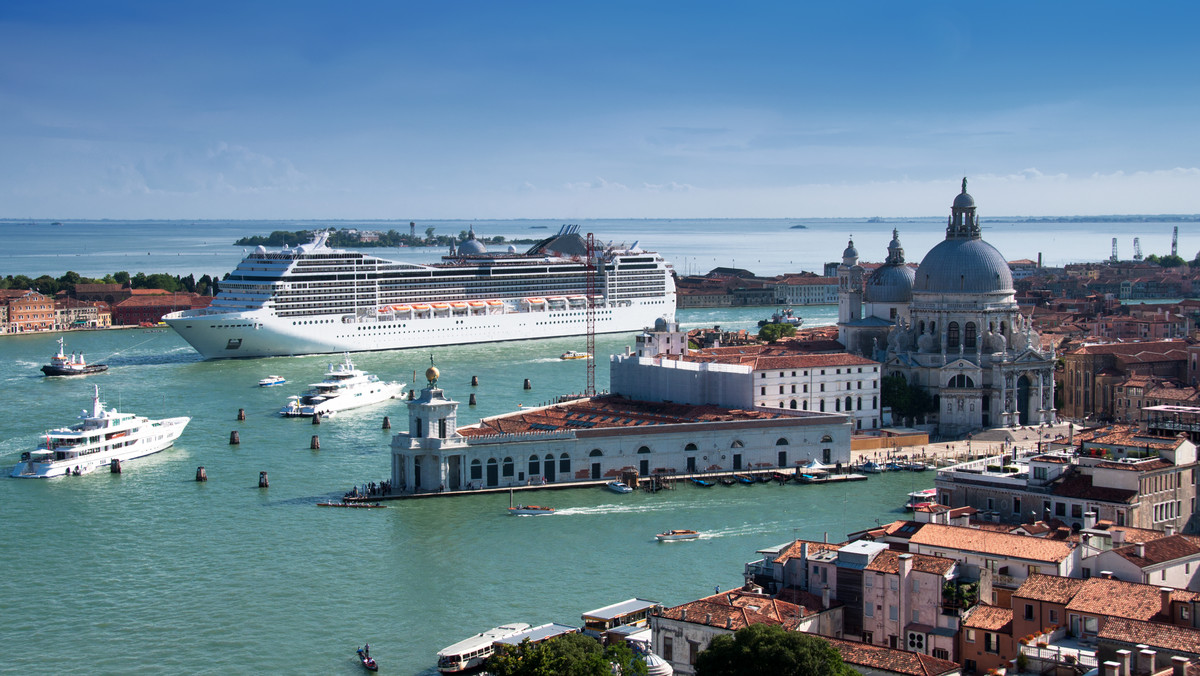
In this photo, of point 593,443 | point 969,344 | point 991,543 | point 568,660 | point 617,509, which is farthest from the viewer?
point 969,344

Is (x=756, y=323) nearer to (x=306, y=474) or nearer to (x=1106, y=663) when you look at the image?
(x=306, y=474)

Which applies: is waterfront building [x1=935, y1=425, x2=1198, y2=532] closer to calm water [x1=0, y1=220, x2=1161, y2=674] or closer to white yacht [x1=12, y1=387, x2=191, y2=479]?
calm water [x1=0, y1=220, x2=1161, y2=674]

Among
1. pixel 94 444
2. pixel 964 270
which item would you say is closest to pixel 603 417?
pixel 94 444

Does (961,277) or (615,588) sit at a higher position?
(961,277)

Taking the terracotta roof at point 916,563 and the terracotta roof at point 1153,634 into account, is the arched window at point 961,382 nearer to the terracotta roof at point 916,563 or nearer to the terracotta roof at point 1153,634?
the terracotta roof at point 916,563

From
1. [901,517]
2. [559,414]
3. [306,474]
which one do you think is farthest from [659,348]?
[901,517]

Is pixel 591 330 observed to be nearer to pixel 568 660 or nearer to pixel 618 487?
pixel 618 487

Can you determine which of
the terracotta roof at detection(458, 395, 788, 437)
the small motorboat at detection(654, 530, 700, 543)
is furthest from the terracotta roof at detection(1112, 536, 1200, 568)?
the terracotta roof at detection(458, 395, 788, 437)
